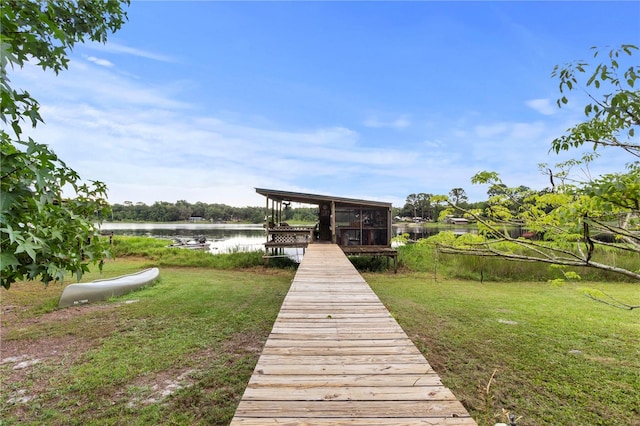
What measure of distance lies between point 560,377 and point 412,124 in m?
17.8

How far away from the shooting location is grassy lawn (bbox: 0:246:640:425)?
10.1 feet

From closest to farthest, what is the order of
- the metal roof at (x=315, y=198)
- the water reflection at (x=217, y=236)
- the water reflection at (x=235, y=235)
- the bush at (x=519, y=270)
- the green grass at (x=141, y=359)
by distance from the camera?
the green grass at (x=141, y=359) → the bush at (x=519, y=270) → the metal roof at (x=315, y=198) → the water reflection at (x=235, y=235) → the water reflection at (x=217, y=236)

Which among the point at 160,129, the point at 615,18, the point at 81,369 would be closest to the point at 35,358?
the point at 81,369

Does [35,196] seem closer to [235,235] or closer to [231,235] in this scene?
[235,235]

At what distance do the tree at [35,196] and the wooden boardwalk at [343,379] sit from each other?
1320 mm

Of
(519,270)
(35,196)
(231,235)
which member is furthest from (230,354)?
(231,235)

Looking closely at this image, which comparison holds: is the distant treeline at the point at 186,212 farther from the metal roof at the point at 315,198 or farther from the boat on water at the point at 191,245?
the metal roof at the point at 315,198

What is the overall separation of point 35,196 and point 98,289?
7.49 metres

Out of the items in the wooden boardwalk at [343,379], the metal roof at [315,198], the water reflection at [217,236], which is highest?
the metal roof at [315,198]

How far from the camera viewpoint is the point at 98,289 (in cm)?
738

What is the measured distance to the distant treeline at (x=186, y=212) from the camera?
74.8 m

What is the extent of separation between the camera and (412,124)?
63.6 ft

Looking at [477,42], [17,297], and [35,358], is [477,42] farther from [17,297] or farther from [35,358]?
[17,297]

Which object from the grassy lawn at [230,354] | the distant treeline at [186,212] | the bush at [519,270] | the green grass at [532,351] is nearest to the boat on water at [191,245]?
the grassy lawn at [230,354]
